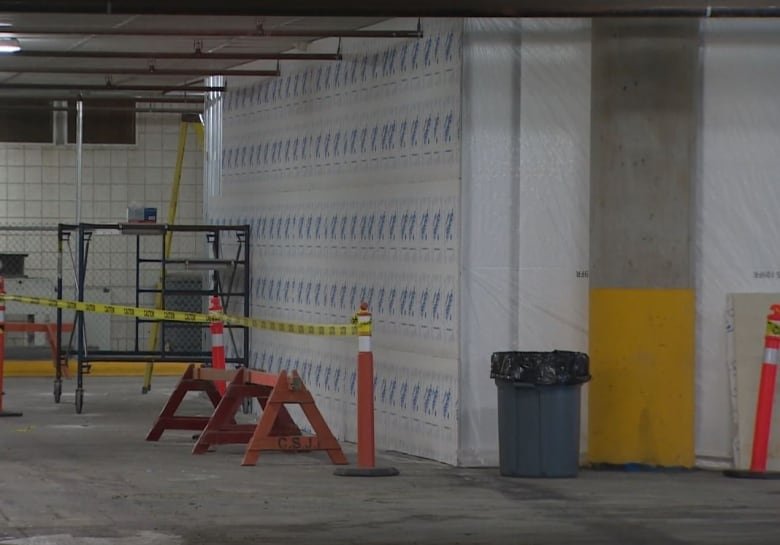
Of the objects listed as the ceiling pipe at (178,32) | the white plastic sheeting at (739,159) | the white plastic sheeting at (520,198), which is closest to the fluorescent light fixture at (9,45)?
the ceiling pipe at (178,32)

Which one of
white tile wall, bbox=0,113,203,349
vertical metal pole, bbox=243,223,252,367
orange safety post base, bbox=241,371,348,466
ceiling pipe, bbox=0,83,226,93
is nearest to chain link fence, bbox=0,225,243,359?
white tile wall, bbox=0,113,203,349

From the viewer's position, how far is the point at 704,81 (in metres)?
12.4

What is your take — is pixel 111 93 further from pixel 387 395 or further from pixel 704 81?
pixel 704 81

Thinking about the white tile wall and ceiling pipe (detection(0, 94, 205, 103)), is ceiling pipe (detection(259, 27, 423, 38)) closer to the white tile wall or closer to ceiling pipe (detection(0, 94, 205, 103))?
ceiling pipe (detection(0, 94, 205, 103))

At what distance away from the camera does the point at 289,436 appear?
12.7 metres

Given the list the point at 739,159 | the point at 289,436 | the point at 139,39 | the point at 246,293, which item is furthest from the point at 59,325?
the point at 739,159

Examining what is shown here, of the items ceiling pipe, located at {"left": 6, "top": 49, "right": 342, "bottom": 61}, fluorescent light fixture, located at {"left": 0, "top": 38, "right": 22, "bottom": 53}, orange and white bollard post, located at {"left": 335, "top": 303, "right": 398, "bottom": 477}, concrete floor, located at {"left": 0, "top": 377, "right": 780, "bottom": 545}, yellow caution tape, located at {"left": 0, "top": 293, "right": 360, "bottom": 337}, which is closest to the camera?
concrete floor, located at {"left": 0, "top": 377, "right": 780, "bottom": 545}

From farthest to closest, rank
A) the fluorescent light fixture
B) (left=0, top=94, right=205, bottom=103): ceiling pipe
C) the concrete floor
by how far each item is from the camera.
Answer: (left=0, top=94, right=205, bottom=103): ceiling pipe → the fluorescent light fixture → the concrete floor

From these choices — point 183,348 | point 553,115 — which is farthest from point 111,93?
point 553,115

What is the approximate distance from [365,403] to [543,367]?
4.51 ft

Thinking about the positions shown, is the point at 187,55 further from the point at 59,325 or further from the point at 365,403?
the point at 365,403

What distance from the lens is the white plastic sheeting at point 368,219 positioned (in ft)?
41.9

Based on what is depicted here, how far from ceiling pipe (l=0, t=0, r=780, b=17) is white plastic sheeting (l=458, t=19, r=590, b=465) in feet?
3.38

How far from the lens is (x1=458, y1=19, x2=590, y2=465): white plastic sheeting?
12.4 m
